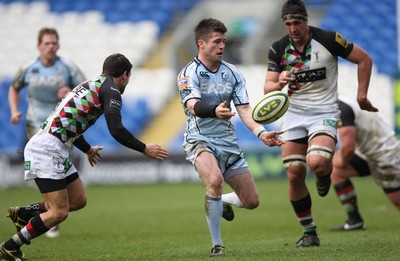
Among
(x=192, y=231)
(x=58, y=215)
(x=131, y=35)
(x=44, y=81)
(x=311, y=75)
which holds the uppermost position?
(x=131, y=35)

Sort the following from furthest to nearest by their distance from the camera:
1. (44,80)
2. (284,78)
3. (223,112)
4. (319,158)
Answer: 1. (44,80)
2. (319,158)
3. (284,78)
4. (223,112)

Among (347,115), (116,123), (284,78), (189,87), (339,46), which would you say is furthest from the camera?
(347,115)

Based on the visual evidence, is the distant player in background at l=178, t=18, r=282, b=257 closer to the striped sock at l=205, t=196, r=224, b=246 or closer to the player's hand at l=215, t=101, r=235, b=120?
the striped sock at l=205, t=196, r=224, b=246

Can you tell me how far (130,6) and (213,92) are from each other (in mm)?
20079

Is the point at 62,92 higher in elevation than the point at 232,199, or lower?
higher

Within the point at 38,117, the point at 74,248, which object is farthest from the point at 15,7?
the point at 74,248

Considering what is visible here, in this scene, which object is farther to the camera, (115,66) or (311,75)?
(311,75)

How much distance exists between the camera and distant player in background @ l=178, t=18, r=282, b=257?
789cm

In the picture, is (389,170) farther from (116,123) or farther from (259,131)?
(116,123)

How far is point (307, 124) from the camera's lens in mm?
8891

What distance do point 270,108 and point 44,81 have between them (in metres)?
4.88

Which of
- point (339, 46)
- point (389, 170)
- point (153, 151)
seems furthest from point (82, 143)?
point (389, 170)

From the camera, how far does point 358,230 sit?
34.9 feet

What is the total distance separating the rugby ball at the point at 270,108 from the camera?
25.2 feet
